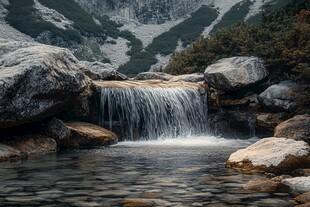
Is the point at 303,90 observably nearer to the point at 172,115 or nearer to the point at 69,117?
the point at 172,115

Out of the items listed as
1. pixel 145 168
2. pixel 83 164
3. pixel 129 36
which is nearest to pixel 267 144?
pixel 145 168

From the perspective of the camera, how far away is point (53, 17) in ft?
237

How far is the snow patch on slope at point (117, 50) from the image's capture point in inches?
2741

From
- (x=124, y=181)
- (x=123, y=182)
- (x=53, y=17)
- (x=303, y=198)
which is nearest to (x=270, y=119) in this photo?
(x=124, y=181)

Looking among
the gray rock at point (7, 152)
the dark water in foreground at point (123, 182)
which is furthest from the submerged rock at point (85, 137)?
the dark water in foreground at point (123, 182)

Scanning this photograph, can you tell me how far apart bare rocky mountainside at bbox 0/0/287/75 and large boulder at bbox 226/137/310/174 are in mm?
49575

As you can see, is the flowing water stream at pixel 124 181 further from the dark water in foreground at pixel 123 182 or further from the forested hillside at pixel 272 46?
the forested hillside at pixel 272 46

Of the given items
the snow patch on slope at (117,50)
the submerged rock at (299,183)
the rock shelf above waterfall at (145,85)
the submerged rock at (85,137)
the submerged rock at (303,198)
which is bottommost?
the submerged rock at (303,198)

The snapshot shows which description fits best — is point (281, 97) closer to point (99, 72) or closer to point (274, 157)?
point (99, 72)

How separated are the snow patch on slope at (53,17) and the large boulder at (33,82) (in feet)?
187

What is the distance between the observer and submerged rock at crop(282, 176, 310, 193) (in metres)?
7.38

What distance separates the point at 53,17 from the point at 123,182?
67802 millimetres

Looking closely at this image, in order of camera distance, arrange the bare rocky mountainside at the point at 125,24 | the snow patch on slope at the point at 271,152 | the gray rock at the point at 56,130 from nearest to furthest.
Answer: the snow patch on slope at the point at 271,152
the gray rock at the point at 56,130
the bare rocky mountainside at the point at 125,24

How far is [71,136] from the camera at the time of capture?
16.2m
